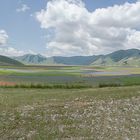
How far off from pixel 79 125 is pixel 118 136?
397 cm

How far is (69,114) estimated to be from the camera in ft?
99.2

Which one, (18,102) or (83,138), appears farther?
(18,102)

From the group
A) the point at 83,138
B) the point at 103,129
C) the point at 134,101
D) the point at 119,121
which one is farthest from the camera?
the point at 134,101

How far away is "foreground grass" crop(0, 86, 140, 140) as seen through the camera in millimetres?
25281

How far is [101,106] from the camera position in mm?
33156

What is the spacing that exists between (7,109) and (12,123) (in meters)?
5.28

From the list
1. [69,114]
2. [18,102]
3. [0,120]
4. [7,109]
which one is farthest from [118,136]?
[18,102]

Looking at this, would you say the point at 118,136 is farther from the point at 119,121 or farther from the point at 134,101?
the point at 134,101

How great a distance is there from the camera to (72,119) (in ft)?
94.8

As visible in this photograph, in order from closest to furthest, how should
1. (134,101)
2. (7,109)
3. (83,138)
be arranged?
(83,138) → (7,109) → (134,101)

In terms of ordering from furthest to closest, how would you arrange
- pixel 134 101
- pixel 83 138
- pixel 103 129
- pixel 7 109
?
pixel 134 101 < pixel 7 109 < pixel 103 129 < pixel 83 138

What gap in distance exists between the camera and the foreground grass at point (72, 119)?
82.9ft

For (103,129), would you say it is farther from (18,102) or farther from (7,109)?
(18,102)

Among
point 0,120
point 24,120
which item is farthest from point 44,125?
point 0,120
